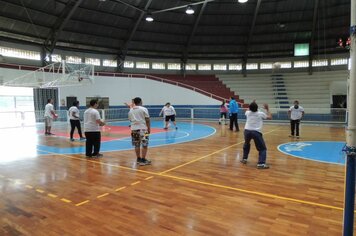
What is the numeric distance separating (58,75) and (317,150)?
16.5m

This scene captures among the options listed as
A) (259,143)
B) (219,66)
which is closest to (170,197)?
(259,143)

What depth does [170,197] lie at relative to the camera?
4.70m

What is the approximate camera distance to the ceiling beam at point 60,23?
18906 millimetres

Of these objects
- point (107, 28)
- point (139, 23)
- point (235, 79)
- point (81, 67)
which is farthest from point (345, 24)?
point (81, 67)

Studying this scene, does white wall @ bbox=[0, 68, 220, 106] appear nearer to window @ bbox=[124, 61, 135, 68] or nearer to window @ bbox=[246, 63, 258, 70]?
window @ bbox=[124, 61, 135, 68]

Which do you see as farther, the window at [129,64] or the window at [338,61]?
the window at [129,64]

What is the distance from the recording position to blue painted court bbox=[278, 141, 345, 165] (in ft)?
24.9

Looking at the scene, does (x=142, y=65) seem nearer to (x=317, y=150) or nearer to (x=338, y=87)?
(x=338, y=87)

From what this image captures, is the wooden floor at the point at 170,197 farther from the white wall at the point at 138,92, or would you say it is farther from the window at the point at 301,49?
the window at the point at 301,49

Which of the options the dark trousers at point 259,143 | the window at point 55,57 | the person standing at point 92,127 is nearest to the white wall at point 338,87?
the dark trousers at point 259,143

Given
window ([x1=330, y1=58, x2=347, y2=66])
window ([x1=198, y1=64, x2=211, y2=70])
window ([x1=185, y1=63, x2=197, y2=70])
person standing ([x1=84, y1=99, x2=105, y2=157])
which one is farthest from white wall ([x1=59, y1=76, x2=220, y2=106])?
person standing ([x1=84, y1=99, x2=105, y2=157])

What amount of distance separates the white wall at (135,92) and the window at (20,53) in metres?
3.57

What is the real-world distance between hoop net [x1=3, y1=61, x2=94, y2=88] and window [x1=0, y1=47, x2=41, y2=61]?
2.38m

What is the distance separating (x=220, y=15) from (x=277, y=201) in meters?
22.1
